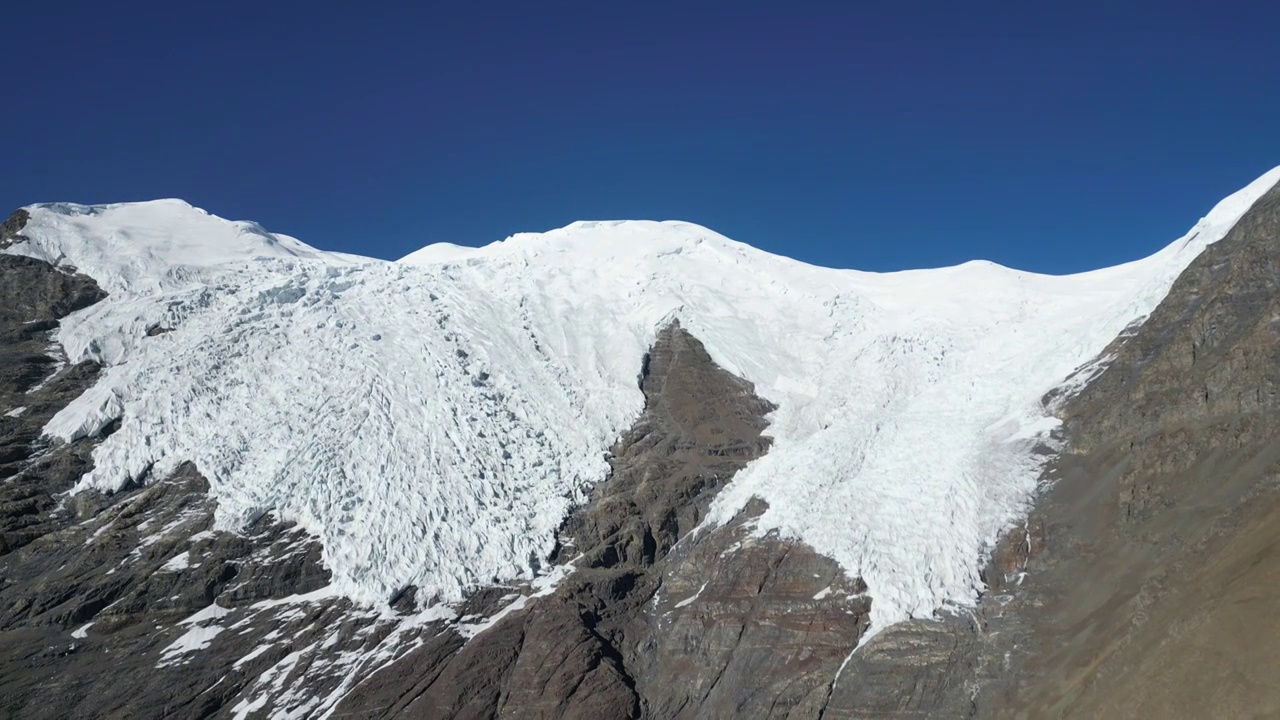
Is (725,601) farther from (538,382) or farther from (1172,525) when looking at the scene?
(538,382)

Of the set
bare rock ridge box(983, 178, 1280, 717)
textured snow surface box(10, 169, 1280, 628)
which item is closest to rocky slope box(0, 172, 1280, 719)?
bare rock ridge box(983, 178, 1280, 717)

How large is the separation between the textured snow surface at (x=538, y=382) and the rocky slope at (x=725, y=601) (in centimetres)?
246

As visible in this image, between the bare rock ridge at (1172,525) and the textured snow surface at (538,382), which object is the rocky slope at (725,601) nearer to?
the bare rock ridge at (1172,525)

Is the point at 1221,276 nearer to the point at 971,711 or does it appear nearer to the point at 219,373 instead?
the point at 971,711

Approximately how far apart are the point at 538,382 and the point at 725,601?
90.9 ft

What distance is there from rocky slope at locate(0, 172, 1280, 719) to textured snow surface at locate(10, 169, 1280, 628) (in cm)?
246

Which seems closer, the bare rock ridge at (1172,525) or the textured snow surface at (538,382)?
the bare rock ridge at (1172,525)

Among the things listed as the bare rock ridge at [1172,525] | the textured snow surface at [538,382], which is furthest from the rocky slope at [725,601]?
the textured snow surface at [538,382]

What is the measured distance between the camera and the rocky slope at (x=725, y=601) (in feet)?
137

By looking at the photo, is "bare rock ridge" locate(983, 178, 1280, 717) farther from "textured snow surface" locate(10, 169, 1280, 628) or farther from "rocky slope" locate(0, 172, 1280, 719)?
"textured snow surface" locate(10, 169, 1280, 628)

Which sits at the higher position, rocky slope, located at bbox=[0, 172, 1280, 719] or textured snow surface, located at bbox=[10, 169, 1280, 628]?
textured snow surface, located at bbox=[10, 169, 1280, 628]

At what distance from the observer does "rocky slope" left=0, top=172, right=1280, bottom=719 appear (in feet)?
137

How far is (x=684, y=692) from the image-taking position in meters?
49.6

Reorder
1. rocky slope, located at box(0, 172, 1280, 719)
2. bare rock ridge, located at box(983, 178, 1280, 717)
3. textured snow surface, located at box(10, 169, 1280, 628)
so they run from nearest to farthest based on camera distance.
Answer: bare rock ridge, located at box(983, 178, 1280, 717) < rocky slope, located at box(0, 172, 1280, 719) < textured snow surface, located at box(10, 169, 1280, 628)
